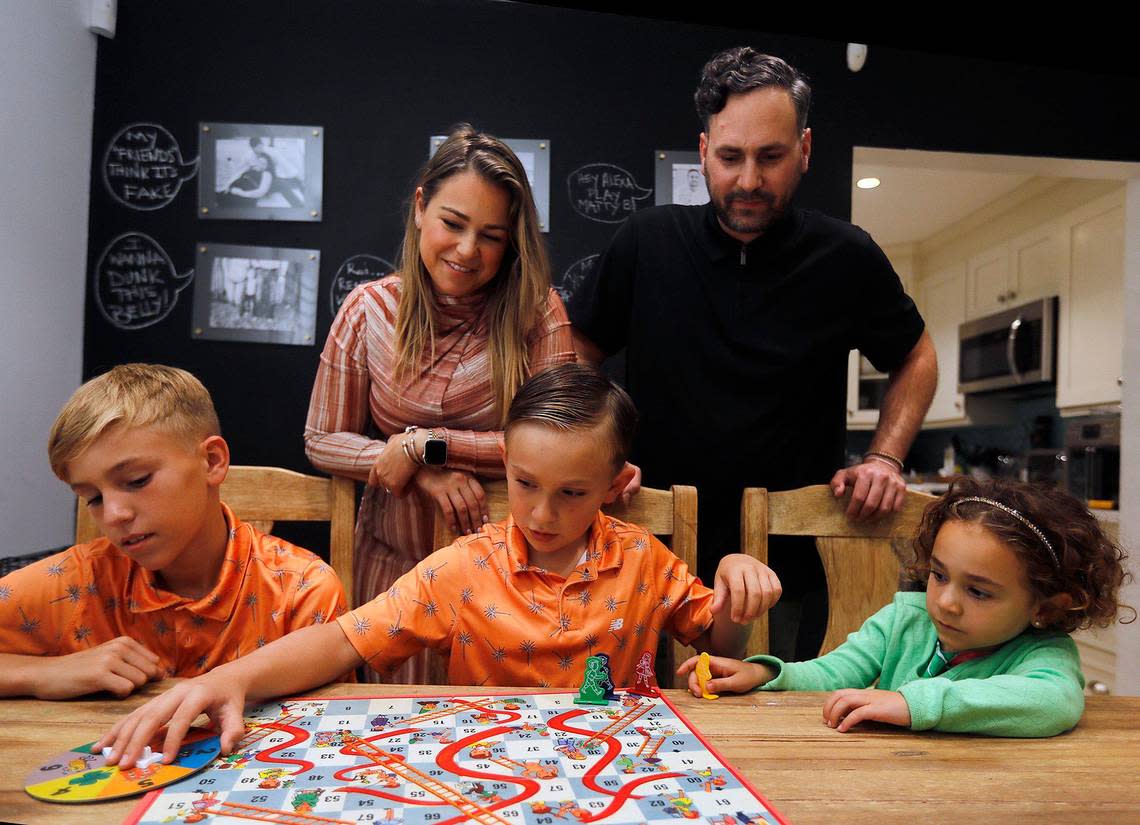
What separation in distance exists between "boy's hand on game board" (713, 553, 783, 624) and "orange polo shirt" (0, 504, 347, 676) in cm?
57

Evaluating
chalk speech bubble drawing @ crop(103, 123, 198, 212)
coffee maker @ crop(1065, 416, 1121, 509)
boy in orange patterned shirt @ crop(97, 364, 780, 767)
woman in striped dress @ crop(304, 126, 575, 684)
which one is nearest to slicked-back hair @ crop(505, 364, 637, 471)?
boy in orange patterned shirt @ crop(97, 364, 780, 767)

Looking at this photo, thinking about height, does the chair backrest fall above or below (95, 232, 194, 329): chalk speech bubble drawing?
below

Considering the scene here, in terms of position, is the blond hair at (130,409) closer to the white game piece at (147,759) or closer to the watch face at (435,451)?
the watch face at (435,451)

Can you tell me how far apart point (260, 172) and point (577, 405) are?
1.84 metres

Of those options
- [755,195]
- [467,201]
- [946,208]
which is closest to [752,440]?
[755,195]

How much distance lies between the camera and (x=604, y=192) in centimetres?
280

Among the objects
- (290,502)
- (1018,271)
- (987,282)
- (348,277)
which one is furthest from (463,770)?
(987,282)

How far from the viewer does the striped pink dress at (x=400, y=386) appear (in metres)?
1.72

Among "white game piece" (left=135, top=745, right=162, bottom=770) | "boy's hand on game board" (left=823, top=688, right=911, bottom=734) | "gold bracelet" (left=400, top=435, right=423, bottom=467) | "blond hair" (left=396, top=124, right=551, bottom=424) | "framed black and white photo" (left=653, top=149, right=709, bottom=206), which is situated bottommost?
"white game piece" (left=135, top=745, right=162, bottom=770)

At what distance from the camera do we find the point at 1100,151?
9.82 feet

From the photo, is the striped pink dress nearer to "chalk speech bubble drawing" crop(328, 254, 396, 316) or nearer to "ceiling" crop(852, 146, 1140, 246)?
"chalk speech bubble drawing" crop(328, 254, 396, 316)

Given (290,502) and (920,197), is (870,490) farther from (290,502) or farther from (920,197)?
(920,197)

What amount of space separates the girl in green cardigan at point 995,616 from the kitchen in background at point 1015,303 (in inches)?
78.2

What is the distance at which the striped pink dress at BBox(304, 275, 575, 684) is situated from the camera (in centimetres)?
172
